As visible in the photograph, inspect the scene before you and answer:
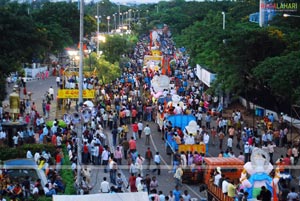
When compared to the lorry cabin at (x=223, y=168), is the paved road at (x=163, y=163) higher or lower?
lower

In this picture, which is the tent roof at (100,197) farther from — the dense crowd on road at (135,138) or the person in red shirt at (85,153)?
the person in red shirt at (85,153)

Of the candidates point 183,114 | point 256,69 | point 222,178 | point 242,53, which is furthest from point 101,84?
point 222,178

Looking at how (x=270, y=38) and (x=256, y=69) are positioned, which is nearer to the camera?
(x=256, y=69)

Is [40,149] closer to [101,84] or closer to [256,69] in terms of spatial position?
[256,69]

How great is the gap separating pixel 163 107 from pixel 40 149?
12.5m

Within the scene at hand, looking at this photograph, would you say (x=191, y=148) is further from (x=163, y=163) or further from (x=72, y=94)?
(x=72, y=94)

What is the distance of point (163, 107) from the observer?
39281 millimetres

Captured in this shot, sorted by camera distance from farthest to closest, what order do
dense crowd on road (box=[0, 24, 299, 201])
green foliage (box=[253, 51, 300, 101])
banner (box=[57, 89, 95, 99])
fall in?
banner (box=[57, 89, 95, 99]), green foliage (box=[253, 51, 300, 101]), dense crowd on road (box=[0, 24, 299, 201])

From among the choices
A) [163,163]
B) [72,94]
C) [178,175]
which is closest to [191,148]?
[163,163]

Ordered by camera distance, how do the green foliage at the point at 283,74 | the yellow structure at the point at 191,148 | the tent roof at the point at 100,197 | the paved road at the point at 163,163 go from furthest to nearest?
the green foliage at the point at 283,74 < the yellow structure at the point at 191,148 < the paved road at the point at 163,163 < the tent roof at the point at 100,197

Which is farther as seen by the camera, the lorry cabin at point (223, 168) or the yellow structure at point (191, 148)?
the yellow structure at point (191, 148)

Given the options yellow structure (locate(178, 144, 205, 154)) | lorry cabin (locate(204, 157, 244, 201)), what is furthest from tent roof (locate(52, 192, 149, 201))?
yellow structure (locate(178, 144, 205, 154))

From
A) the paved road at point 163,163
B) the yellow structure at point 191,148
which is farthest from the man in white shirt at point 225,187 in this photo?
the yellow structure at point 191,148

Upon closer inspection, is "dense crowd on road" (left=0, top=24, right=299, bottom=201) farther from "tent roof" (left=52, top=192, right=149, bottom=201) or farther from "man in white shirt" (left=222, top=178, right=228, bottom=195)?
"tent roof" (left=52, top=192, right=149, bottom=201)
